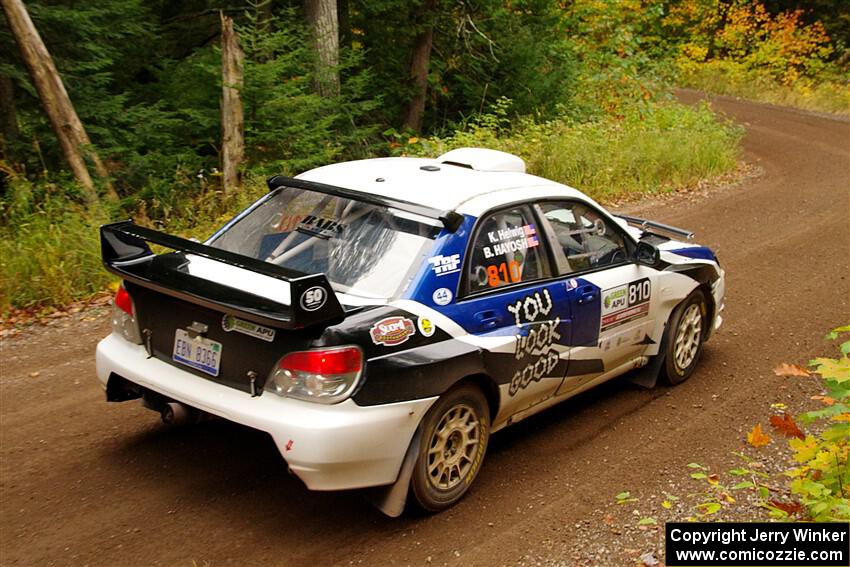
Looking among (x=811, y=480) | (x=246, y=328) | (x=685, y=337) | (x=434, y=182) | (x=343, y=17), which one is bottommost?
(x=685, y=337)

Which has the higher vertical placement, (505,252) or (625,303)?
(505,252)

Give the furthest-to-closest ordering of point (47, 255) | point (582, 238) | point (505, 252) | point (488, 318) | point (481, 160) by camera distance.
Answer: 1. point (47, 255)
2. point (481, 160)
3. point (582, 238)
4. point (505, 252)
5. point (488, 318)

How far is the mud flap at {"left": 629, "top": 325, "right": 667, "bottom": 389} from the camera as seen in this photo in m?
6.55

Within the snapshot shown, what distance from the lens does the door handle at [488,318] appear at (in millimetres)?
4844

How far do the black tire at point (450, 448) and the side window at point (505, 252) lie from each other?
65 cm

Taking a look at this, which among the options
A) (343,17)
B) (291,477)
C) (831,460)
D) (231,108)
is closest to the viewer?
(831,460)

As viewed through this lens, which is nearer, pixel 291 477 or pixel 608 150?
pixel 291 477

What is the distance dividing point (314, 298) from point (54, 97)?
7.89 metres

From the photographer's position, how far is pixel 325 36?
1436 centimetres

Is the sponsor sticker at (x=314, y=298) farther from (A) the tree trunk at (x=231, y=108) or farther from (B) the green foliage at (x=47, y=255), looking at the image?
(A) the tree trunk at (x=231, y=108)

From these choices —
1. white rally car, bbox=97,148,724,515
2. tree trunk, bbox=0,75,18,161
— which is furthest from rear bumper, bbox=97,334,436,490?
tree trunk, bbox=0,75,18,161

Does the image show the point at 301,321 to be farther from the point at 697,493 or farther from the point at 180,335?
the point at 697,493

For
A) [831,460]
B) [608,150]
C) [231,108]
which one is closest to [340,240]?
[831,460]

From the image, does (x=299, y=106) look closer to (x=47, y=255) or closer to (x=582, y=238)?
(x=47, y=255)
